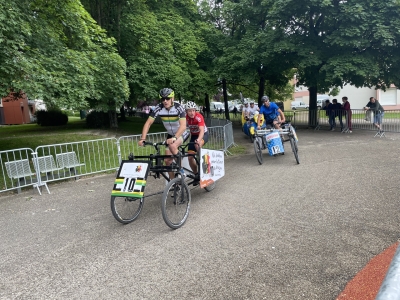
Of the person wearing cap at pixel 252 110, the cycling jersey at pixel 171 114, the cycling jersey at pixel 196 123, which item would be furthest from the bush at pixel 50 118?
the cycling jersey at pixel 171 114

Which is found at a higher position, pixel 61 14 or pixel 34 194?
pixel 61 14

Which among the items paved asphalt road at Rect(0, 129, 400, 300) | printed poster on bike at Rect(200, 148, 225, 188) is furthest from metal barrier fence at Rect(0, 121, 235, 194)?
printed poster on bike at Rect(200, 148, 225, 188)

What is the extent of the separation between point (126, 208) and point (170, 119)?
5.51ft

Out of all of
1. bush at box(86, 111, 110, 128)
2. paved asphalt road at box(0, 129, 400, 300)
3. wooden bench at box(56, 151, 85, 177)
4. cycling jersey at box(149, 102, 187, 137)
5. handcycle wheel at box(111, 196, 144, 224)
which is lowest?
paved asphalt road at box(0, 129, 400, 300)

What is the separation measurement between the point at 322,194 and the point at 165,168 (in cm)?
298

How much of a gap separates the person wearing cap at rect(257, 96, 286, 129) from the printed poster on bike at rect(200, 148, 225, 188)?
3.27 meters

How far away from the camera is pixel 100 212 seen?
570 cm

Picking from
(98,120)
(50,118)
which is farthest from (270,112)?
(50,118)

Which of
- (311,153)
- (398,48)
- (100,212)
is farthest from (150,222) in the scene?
(398,48)

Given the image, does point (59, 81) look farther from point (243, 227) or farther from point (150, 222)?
point (243, 227)

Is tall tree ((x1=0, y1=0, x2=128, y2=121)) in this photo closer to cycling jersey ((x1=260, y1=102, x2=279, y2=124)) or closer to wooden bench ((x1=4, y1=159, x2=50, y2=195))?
wooden bench ((x1=4, y1=159, x2=50, y2=195))

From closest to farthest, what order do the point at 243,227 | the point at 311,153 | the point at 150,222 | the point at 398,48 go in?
the point at 243,227 → the point at 150,222 → the point at 311,153 → the point at 398,48

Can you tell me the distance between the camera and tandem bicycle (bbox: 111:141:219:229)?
4.58 meters

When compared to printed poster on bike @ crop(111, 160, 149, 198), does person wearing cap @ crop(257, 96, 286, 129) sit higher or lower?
higher
